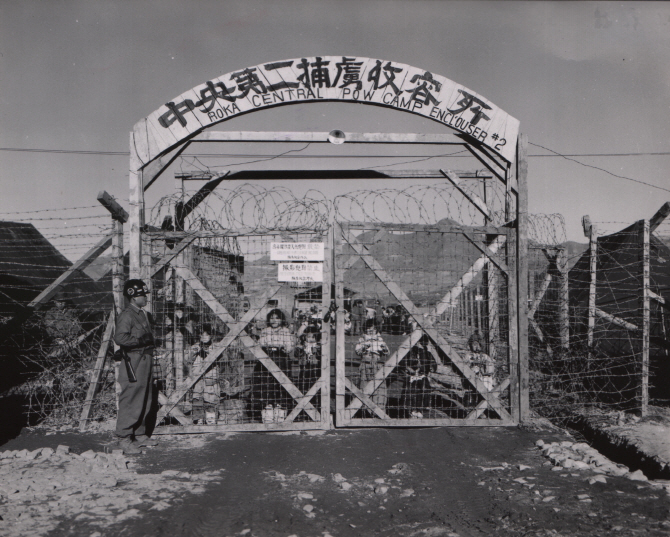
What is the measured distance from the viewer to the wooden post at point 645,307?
258 inches

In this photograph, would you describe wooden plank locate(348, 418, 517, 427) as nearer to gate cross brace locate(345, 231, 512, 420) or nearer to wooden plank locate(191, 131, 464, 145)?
gate cross brace locate(345, 231, 512, 420)

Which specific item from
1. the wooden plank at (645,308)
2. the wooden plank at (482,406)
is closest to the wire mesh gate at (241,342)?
the wooden plank at (482,406)

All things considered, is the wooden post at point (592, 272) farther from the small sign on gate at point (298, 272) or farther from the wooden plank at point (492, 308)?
the small sign on gate at point (298, 272)

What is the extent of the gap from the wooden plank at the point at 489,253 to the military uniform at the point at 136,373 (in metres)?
4.03

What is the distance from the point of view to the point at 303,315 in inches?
277

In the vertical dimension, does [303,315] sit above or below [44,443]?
above

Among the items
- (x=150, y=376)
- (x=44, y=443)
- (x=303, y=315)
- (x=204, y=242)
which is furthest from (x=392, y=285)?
(x=44, y=443)

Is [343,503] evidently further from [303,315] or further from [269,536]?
[303,315]

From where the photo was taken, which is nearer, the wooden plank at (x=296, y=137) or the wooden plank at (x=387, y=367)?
the wooden plank at (x=387, y=367)

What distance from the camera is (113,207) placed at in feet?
20.2

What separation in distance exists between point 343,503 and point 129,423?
2.73 metres

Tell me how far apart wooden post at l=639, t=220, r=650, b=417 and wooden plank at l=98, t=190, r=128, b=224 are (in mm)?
6665

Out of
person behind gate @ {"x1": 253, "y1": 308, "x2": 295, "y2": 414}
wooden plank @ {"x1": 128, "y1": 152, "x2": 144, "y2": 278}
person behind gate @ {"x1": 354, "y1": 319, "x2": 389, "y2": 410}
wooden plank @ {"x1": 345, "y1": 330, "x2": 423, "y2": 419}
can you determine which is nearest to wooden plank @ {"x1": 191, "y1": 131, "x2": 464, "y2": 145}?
wooden plank @ {"x1": 128, "y1": 152, "x2": 144, "y2": 278}

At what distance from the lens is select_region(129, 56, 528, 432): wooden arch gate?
619cm
